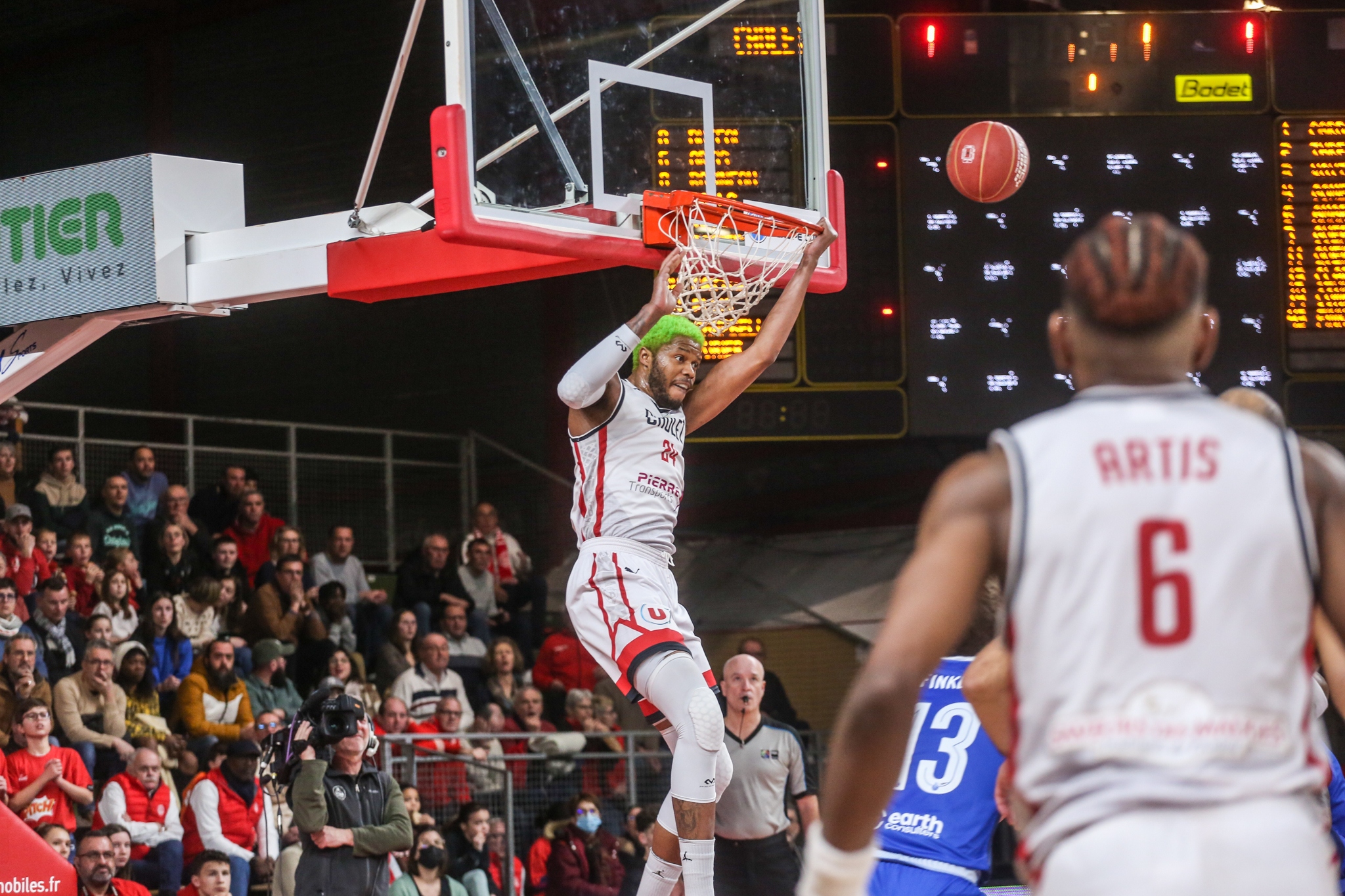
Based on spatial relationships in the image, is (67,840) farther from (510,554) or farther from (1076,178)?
(1076,178)

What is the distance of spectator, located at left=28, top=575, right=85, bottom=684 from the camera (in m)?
10.9

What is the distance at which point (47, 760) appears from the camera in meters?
9.63

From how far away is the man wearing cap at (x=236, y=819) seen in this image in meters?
10.0

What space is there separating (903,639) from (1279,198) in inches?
384

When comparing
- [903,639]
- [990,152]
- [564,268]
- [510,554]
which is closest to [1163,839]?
[903,639]

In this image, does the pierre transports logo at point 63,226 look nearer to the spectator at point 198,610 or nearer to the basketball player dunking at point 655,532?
the basketball player dunking at point 655,532

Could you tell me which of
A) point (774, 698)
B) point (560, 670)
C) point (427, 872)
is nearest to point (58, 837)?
point (427, 872)

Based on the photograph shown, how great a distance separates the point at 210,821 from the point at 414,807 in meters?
1.22

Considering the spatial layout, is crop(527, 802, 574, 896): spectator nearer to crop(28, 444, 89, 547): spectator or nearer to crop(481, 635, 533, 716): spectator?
crop(481, 635, 533, 716): spectator

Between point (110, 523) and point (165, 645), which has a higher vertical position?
point (110, 523)

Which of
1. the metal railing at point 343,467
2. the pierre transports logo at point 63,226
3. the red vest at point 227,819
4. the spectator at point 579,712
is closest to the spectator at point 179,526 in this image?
the metal railing at point 343,467

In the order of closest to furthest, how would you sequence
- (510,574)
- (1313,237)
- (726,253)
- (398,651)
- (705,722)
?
(705,722), (726,253), (1313,237), (398,651), (510,574)

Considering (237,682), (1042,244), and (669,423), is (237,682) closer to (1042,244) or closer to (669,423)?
(669,423)

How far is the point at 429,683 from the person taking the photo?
12523 millimetres
